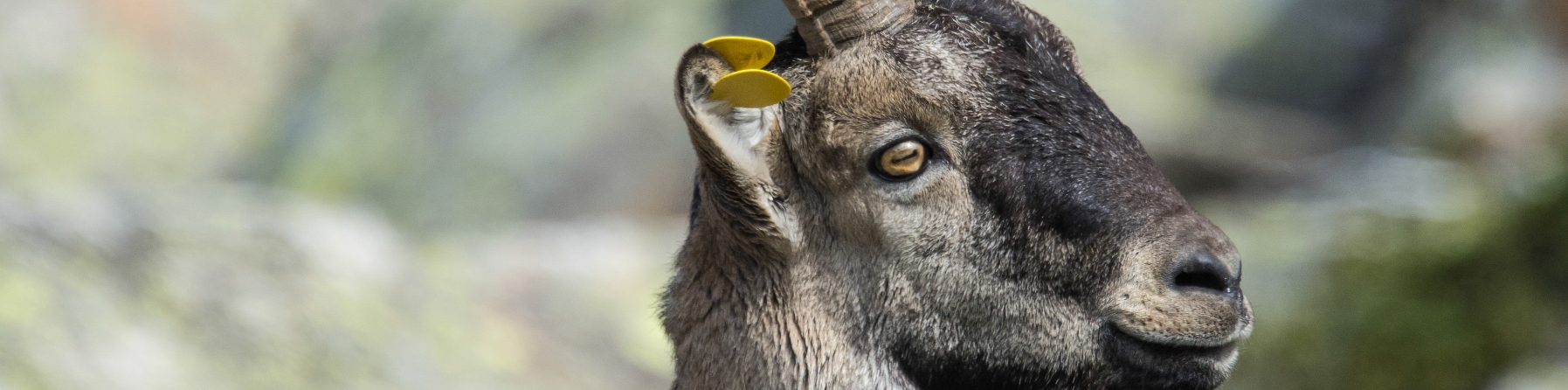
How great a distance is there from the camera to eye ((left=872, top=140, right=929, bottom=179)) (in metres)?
3.43

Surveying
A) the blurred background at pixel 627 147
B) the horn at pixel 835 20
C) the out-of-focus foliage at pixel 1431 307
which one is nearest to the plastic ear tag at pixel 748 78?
the horn at pixel 835 20

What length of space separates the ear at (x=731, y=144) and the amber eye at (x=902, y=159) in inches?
12.9

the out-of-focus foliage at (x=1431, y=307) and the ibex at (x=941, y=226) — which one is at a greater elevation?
the out-of-focus foliage at (x=1431, y=307)

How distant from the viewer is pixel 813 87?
3.54m

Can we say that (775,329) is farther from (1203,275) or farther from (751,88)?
(1203,275)

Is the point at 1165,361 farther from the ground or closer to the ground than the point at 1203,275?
closer to the ground

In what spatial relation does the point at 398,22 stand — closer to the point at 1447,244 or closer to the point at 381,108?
the point at 381,108

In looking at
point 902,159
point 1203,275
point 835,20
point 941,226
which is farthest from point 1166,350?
point 835,20

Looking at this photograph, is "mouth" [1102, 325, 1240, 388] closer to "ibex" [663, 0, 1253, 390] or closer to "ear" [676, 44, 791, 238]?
"ibex" [663, 0, 1253, 390]

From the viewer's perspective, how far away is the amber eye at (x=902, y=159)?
343 centimetres

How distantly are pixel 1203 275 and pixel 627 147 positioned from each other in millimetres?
9758

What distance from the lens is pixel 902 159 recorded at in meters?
3.45

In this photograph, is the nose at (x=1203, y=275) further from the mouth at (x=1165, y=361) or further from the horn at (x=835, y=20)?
the horn at (x=835, y=20)

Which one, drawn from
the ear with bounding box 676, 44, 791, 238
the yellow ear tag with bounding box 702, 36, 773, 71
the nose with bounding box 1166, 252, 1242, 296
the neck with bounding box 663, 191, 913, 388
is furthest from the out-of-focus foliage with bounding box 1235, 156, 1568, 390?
the yellow ear tag with bounding box 702, 36, 773, 71
